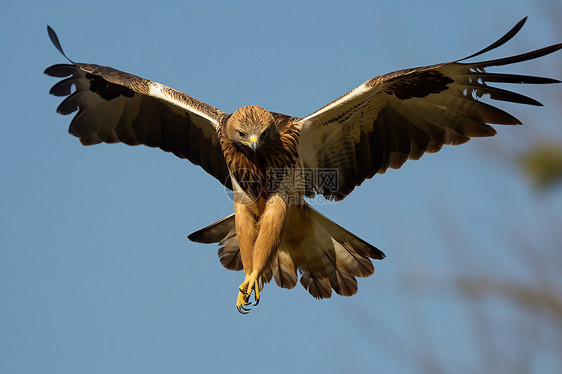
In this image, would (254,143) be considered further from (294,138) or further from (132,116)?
(132,116)

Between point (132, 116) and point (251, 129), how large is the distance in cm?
186

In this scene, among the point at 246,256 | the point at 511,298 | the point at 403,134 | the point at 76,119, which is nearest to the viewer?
the point at 511,298

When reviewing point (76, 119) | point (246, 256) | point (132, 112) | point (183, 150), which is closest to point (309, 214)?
point (246, 256)

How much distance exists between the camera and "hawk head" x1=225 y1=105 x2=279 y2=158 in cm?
597

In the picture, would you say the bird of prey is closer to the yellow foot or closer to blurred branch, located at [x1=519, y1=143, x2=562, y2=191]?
the yellow foot

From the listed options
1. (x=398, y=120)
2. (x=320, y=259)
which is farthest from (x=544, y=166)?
(x=320, y=259)

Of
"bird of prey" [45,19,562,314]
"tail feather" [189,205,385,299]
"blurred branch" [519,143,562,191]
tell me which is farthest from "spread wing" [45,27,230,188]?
"blurred branch" [519,143,562,191]

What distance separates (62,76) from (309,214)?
2832mm

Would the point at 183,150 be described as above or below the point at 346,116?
above

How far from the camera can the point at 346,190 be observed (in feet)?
22.7

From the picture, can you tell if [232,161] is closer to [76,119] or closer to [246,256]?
[246,256]

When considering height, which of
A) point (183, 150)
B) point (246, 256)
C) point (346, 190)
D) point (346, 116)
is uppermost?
point (183, 150)

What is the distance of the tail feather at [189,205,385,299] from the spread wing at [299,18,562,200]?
0.44 meters

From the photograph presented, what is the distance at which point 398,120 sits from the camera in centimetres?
661
